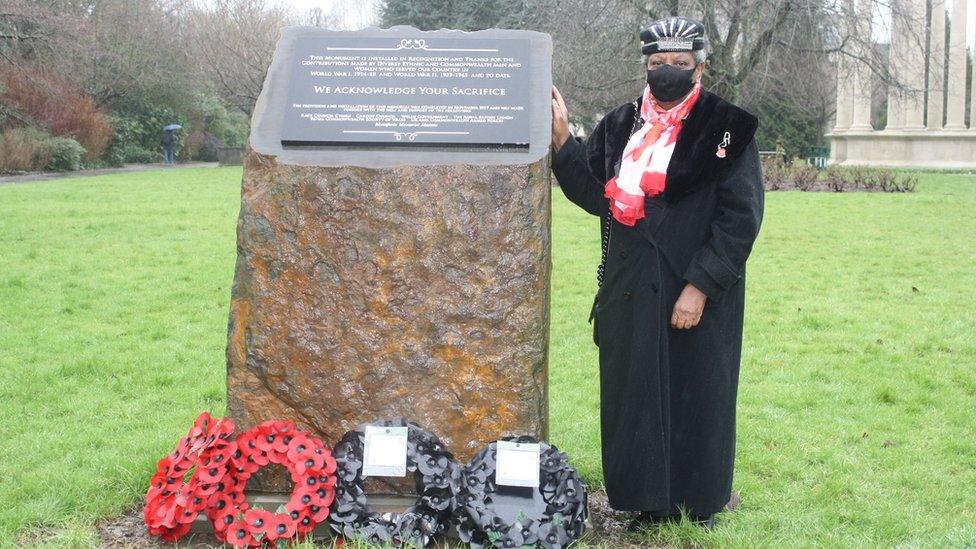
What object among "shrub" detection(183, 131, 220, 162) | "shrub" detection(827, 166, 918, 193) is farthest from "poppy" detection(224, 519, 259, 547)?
"shrub" detection(183, 131, 220, 162)

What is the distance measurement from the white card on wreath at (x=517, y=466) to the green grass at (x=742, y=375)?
1.90 feet

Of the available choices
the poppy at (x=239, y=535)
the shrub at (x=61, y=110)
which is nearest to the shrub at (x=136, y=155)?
the shrub at (x=61, y=110)

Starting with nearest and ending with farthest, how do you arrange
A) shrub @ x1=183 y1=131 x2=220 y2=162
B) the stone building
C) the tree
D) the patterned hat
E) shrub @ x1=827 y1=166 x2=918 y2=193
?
1. the patterned hat
2. shrub @ x1=827 y1=166 x2=918 y2=193
3. the tree
4. the stone building
5. shrub @ x1=183 y1=131 x2=220 y2=162

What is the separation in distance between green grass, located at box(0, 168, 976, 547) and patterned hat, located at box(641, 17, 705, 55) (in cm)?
186

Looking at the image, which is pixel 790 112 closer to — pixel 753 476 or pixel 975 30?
pixel 975 30

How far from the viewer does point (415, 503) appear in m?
3.67

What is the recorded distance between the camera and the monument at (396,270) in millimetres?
3660

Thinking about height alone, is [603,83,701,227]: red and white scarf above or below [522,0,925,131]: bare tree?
below

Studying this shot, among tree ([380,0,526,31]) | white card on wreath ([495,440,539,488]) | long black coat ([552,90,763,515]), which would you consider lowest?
white card on wreath ([495,440,539,488])

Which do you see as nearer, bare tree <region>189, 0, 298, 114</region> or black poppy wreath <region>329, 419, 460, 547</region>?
black poppy wreath <region>329, 419, 460, 547</region>

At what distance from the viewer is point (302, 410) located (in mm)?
3793

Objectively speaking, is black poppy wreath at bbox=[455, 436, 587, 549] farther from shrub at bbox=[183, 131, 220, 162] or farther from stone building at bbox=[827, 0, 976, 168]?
shrub at bbox=[183, 131, 220, 162]

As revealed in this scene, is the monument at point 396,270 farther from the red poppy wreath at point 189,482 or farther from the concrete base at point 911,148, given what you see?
the concrete base at point 911,148

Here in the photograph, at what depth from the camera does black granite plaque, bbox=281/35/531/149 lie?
3.76 meters
